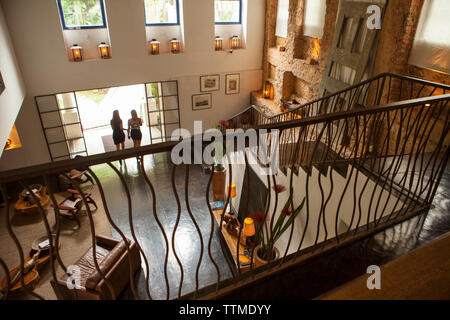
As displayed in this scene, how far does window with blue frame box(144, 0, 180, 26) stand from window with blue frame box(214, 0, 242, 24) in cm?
128

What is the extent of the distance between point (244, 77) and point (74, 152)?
5961 millimetres

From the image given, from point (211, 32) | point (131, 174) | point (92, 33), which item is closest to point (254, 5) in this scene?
point (211, 32)

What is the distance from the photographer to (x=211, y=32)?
9289mm

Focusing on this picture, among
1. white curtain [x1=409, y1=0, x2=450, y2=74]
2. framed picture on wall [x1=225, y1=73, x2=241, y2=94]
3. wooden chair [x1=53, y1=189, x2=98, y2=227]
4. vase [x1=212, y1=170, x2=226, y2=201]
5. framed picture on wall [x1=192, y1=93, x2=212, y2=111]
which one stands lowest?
wooden chair [x1=53, y1=189, x2=98, y2=227]

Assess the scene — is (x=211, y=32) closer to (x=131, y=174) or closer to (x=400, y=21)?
(x=131, y=174)

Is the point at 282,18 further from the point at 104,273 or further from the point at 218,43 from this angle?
the point at 104,273

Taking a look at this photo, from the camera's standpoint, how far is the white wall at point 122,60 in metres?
7.51

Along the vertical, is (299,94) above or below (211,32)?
below

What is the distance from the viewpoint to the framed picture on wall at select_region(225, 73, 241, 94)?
398 inches

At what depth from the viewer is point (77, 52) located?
816 centimetres

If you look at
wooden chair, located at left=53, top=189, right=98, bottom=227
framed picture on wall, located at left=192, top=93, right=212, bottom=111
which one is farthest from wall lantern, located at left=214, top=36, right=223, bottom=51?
wooden chair, located at left=53, top=189, right=98, bottom=227

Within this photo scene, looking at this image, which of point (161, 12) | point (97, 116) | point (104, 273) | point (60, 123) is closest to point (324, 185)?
point (104, 273)

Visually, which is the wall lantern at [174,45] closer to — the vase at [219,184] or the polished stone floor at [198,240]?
the polished stone floor at [198,240]

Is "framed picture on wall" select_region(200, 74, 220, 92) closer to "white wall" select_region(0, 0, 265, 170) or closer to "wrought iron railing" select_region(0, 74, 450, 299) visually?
"white wall" select_region(0, 0, 265, 170)
